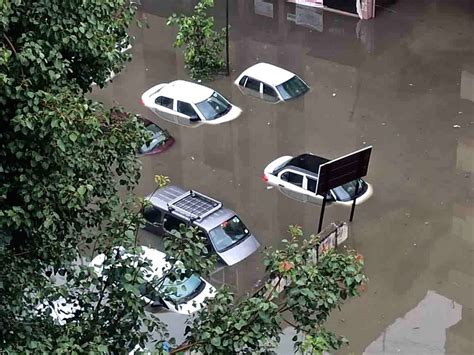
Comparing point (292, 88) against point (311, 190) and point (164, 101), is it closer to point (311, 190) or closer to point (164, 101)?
point (164, 101)

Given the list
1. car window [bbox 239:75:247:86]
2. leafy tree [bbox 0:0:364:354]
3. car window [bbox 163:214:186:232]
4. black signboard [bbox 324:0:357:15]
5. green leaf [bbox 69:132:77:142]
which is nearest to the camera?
green leaf [bbox 69:132:77:142]

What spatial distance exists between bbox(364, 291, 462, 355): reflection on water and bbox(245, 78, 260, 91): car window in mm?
8176

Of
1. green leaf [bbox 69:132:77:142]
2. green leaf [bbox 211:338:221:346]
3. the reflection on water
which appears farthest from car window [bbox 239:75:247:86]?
green leaf [bbox 69:132:77:142]

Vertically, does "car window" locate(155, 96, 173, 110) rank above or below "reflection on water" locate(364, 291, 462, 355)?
above

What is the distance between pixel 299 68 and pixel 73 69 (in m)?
15.6

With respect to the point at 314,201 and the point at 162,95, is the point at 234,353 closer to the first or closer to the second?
the point at 314,201

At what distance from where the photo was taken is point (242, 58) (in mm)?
24938

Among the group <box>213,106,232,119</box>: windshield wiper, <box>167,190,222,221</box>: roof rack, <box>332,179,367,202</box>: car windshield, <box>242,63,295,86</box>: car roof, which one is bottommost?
<box>332,179,367,202</box>: car windshield

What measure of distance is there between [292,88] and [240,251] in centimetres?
688

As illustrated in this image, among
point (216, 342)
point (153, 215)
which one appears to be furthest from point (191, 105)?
point (216, 342)

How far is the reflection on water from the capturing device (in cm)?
1560

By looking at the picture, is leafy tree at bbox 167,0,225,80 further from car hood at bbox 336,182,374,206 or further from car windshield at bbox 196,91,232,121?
car hood at bbox 336,182,374,206

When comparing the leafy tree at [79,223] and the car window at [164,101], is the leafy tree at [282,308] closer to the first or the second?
the leafy tree at [79,223]

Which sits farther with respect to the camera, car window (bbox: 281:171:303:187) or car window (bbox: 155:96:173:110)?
car window (bbox: 155:96:173:110)
